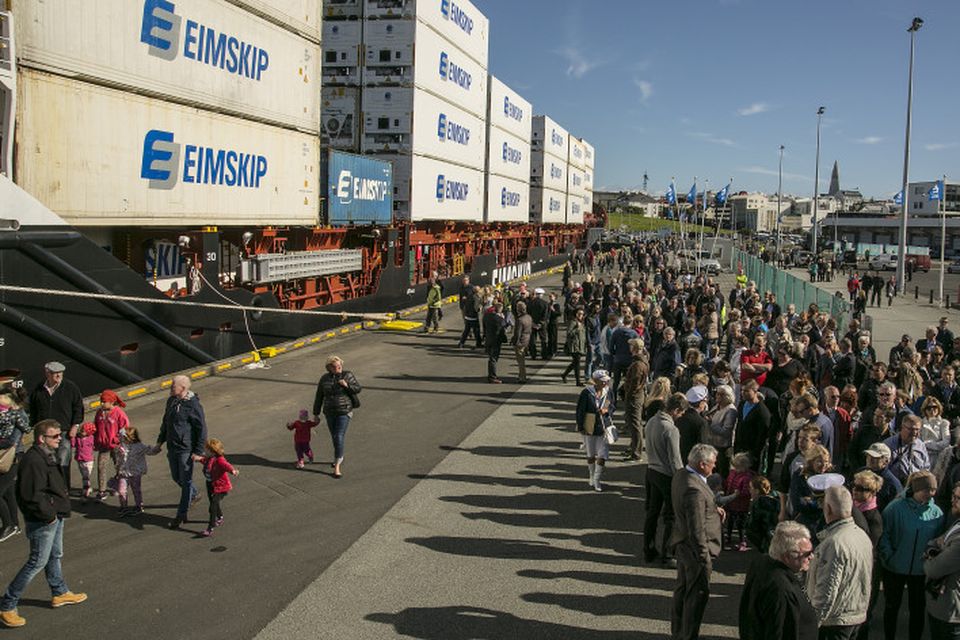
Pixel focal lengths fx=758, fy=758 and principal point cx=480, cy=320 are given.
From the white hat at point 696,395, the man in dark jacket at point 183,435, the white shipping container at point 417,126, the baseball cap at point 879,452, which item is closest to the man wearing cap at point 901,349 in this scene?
the white hat at point 696,395

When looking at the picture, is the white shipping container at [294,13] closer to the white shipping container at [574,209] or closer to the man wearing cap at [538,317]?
the man wearing cap at [538,317]

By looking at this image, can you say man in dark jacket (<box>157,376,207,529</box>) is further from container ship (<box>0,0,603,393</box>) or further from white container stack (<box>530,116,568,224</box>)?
white container stack (<box>530,116,568,224</box>)

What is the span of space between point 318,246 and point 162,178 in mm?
7640

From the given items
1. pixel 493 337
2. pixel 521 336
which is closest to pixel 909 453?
pixel 521 336

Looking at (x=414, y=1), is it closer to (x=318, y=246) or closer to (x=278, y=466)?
(x=318, y=246)

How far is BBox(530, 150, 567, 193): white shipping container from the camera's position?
5016cm

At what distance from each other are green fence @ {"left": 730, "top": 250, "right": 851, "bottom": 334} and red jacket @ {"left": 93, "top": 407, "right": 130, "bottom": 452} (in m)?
15.9

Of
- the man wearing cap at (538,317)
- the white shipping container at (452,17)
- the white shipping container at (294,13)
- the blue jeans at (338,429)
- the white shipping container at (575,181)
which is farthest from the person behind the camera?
the white shipping container at (575,181)

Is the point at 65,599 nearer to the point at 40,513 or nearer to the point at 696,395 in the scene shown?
the point at 40,513

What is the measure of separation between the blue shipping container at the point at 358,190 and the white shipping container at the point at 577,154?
39.9 metres

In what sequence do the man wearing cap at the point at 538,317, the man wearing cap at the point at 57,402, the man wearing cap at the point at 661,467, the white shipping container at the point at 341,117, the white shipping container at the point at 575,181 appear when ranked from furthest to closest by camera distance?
the white shipping container at the point at 575,181 < the white shipping container at the point at 341,117 < the man wearing cap at the point at 538,317 < the man wearing cap at the point at 57,402 < the man wearing cap at the point at 661,467

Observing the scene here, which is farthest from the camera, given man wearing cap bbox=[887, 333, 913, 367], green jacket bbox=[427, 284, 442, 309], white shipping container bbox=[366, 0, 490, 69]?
white shipping container bbox=[366, 0, 490, 69]

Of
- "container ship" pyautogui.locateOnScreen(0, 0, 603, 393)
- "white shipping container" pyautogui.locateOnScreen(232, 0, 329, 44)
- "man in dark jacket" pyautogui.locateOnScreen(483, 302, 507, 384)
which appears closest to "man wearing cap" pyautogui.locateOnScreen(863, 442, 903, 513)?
"container ship" pyautogui.locateOnScreen(0, 0, 603, 393)

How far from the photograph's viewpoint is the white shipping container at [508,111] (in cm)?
3716
